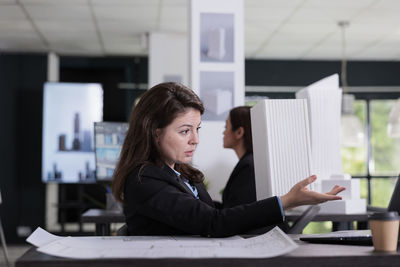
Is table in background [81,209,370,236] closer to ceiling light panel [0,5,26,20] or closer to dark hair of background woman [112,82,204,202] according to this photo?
dark hair of background woman [112,82,204,202]

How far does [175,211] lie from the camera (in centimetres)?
157

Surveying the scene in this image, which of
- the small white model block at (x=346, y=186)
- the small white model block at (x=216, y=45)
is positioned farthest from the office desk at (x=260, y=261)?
the small white model block at (x=216, y=45)

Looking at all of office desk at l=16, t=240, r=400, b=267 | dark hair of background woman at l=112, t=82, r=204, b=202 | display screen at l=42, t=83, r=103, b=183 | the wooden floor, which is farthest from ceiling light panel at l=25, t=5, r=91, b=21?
office desk at l=16, t=240, r=400, b=267

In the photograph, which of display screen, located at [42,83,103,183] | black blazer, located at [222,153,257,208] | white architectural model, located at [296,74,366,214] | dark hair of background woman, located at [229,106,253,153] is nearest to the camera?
black blazer, located at [222,153,257,208]

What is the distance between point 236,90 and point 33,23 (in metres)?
3.16

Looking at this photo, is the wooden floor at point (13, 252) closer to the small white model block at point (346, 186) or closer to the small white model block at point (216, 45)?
the small white model block at point (216, 45)

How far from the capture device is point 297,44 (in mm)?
7863

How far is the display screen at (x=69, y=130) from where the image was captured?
750 cm

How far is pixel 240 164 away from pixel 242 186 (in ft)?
0.48

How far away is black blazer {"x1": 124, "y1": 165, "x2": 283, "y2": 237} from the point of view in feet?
5.01

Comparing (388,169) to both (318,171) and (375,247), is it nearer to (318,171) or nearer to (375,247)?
(318,171)

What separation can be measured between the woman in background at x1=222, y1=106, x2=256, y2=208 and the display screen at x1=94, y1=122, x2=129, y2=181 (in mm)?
878

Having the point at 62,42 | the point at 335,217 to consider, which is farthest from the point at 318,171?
the point at 62,42

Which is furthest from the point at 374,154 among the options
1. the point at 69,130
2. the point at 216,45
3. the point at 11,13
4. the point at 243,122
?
the point at 243,122
